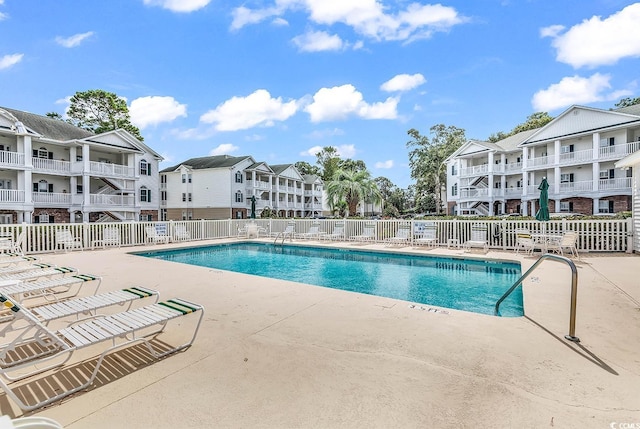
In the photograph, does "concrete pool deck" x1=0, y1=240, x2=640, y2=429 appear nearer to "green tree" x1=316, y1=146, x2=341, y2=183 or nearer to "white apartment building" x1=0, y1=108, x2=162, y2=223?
"white apartment building" x1=0, y1=108, x2=162, y2=223

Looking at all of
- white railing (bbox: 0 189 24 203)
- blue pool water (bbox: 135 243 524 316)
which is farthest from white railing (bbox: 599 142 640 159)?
white railing (bbox: 0 189 24 203)

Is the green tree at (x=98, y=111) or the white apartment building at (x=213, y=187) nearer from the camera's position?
the green tree at (x=98, y=111)

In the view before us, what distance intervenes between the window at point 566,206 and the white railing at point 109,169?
36.9 meters

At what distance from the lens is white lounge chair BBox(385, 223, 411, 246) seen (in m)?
14.4

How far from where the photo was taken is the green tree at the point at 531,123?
4066cm

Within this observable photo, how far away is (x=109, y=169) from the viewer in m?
25.6

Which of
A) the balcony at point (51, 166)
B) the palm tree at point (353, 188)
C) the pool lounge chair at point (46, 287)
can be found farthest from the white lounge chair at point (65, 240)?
the palm tree at point (353, 188)

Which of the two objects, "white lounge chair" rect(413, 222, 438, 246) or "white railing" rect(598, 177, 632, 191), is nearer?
"white lounge chair" rect(413, 222, 438, 246)

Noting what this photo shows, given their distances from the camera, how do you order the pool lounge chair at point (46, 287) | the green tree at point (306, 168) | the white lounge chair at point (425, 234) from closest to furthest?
the pool lounge chair at point (46, 287) < the white lounge chair at point (425, 234) < the green tree at point (306, 168)

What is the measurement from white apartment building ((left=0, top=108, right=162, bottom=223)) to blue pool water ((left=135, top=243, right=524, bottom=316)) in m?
15.0

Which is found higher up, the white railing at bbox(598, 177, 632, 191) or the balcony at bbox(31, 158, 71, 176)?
the balcony at bbox(31, 158, 71, 176)

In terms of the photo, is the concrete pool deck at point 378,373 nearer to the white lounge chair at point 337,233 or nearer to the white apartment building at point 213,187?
the white lounge chair at point 337,233

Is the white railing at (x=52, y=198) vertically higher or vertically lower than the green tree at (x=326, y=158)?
lower

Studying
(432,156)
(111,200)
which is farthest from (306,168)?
(111,200)
